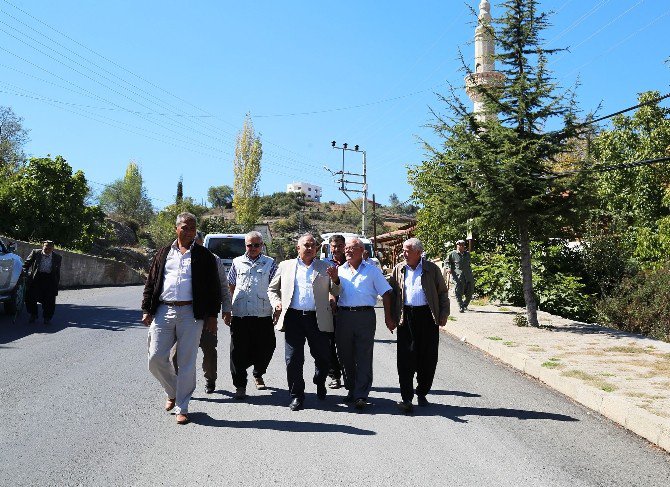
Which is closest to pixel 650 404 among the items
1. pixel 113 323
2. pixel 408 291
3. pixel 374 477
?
pixel 408 291

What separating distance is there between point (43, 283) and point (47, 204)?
2001 cm

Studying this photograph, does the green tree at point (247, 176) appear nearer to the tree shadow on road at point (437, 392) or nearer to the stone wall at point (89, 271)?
the stone wall at point (89, 271)

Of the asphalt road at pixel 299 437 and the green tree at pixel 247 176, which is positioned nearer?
the asphalt road at pixel 299 437

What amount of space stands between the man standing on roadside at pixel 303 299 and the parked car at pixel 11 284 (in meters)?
8.82

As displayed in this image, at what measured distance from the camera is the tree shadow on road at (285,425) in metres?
5.89

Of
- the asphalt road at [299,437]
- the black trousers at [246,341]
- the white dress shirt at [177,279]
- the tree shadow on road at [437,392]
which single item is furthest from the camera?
the tree shadow on road at [437,392]

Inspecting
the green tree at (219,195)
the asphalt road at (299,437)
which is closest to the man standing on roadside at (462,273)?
the asphalt road at (299,437)

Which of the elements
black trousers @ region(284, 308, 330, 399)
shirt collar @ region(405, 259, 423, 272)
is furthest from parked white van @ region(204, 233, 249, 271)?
shirt collar @ region(405, 259, 423, 272)

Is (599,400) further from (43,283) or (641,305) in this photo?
(43,283)

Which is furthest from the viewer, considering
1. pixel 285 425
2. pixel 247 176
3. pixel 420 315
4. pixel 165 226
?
pixel 247 176

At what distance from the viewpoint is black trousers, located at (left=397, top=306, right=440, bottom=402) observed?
7.01m

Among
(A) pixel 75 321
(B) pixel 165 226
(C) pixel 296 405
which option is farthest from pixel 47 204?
(B) pixel 165 226

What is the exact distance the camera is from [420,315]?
23.1ft

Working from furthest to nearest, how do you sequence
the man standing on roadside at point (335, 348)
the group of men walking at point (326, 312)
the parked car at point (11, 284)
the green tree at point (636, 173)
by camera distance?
the green tree at point (636, 173), the parked car at point (11, 284), the man standing on roadside at point (335, 348), the group of men walking at point (326, 312)
